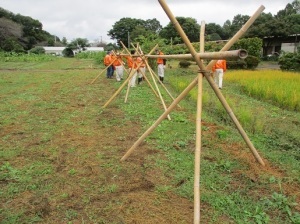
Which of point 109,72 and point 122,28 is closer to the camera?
point 109,72

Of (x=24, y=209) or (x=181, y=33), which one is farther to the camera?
(x=181, y=33)

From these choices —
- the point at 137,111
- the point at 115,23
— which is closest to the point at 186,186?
the point at 137,111

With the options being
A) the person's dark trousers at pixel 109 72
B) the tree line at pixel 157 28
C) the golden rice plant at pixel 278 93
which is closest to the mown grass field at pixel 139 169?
the golden rice plant at pixel 278 93

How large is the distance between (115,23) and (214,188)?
208 feet

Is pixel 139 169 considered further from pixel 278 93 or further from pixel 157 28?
pixel 157 28

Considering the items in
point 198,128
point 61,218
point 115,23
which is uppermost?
point 115,23

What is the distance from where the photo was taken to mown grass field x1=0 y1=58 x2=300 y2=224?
3.18 meters

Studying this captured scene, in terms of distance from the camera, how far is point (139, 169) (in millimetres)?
4223

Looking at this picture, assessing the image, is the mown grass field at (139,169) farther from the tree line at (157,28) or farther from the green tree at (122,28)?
the green tree at (122,28)

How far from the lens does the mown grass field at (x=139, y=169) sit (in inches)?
125

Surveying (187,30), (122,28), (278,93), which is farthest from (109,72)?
(122,28)

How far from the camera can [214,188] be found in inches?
144

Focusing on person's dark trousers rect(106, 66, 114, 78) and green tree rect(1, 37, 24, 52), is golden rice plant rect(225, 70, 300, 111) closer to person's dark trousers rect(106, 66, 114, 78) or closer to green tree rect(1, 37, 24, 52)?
person's dark trousers rect(106, 66, 114, 78)

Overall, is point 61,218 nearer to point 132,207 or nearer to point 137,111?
point 132,207
